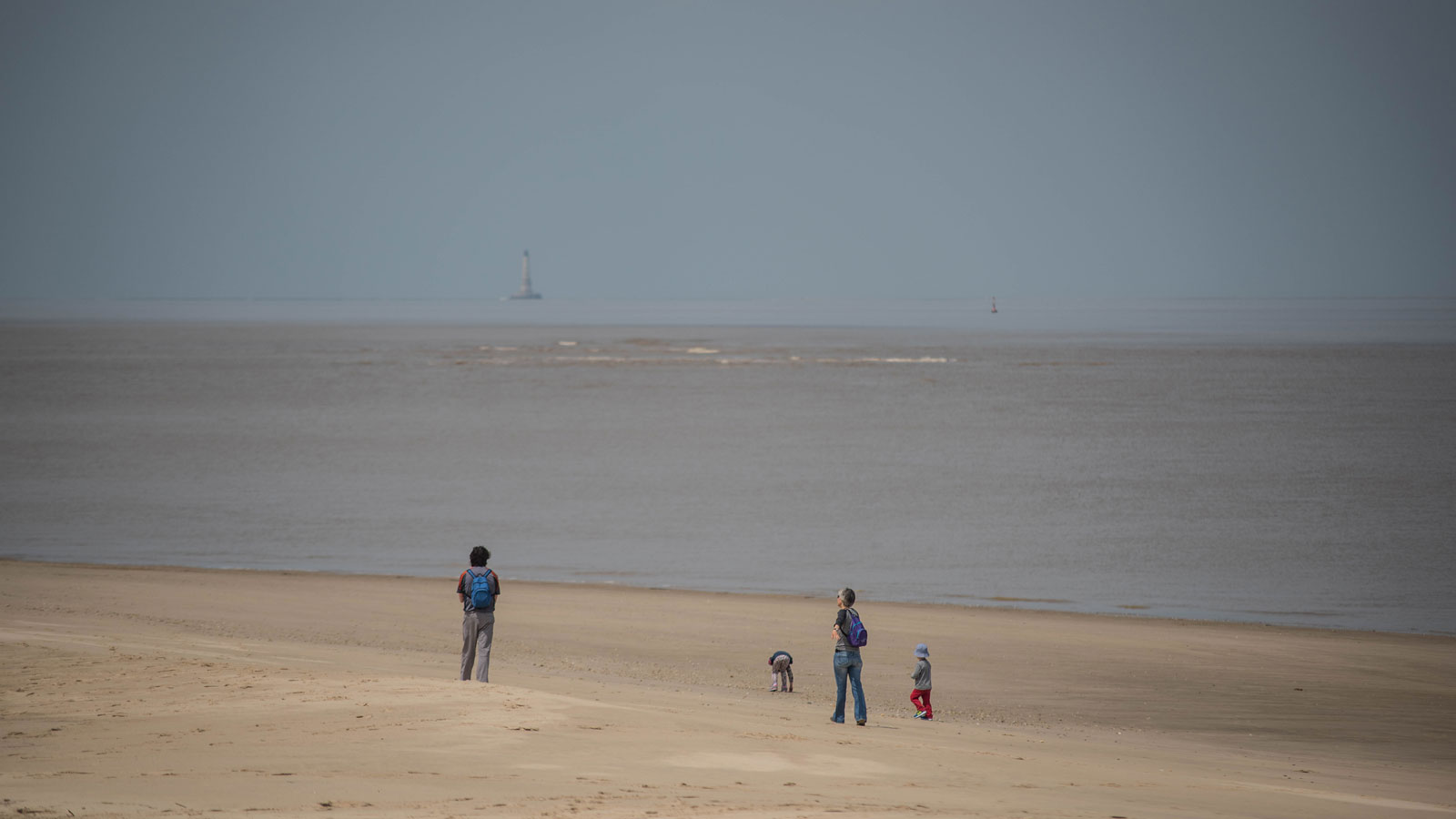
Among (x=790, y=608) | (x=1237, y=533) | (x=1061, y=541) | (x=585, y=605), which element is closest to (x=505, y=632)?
(x=585, y=605)

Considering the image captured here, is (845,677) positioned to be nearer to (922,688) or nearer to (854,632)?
(854,632)

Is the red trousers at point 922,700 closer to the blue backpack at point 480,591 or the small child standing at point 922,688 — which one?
the small child standing at point 922,688

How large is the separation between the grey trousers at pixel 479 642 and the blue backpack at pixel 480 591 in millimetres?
148

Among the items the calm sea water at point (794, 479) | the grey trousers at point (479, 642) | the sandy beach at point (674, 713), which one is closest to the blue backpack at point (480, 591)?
the grey trousers at point (479, 642)

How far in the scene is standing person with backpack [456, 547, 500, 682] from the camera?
13375 millimetres

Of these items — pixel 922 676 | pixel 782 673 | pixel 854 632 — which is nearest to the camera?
pixel 854 632

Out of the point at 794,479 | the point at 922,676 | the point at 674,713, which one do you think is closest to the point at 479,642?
the point at 674,713

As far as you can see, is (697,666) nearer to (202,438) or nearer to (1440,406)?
(202,438)

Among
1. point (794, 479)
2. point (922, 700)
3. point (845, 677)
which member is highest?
point (794, 479)

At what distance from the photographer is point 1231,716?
15297 millimetres

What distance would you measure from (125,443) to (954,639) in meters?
40.6

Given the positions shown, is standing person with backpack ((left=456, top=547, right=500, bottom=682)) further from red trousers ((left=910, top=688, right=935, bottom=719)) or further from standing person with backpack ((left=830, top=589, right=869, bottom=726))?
red trousers ((left=910, top=688, right=935, bottom=719))

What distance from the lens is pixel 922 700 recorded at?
1435 cm

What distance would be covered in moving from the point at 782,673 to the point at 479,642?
152 inches
